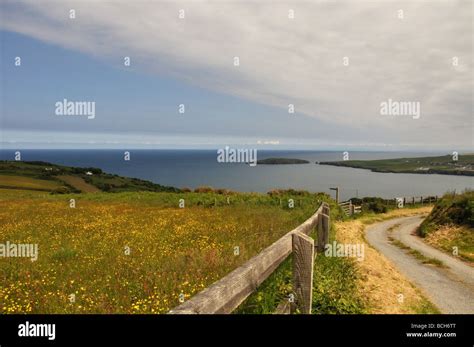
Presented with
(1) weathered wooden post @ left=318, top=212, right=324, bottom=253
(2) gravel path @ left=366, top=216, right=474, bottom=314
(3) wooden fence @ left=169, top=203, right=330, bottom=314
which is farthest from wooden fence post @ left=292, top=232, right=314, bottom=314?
(1) weathered wooden post @ left=318, top=212, right=324, bottom=253

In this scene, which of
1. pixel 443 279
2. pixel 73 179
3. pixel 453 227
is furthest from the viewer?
pixel 73 179

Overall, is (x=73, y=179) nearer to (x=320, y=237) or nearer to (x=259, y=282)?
(x=320, y=237)

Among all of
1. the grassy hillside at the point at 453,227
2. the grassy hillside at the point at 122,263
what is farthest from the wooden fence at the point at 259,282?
the grassy hillside at the point at 453,227

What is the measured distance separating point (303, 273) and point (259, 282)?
1.04 meters

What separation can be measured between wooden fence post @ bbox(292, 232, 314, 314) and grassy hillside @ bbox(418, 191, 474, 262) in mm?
13241

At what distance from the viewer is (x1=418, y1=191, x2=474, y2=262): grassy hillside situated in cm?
1759

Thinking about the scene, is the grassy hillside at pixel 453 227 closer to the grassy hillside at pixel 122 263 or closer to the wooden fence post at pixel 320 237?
the wooden fence post at pixel 320 237

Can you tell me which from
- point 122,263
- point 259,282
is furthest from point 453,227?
point 259,282

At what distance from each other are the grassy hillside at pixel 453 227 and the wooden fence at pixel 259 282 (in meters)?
13.3

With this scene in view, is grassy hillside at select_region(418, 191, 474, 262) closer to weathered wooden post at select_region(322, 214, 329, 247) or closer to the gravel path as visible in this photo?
the gravel path

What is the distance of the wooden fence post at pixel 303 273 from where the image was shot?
198 inches

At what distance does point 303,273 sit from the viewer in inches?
198

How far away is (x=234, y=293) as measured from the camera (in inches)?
138
